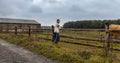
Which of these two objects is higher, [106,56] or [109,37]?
[109,37]

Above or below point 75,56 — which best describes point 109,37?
above

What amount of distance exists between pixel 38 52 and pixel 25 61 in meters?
2.59

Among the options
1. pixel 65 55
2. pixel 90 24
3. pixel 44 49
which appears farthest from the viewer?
pixel 90 24

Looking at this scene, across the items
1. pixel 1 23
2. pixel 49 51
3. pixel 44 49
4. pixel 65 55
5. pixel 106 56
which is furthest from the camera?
pixel 1 23

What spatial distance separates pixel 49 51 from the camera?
11.7m

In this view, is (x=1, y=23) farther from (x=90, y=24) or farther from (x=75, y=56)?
(x=75, y=56)

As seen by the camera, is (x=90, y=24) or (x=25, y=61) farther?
(x=90, y=24)

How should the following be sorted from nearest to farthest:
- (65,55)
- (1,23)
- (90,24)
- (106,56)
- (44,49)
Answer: (106,56), (65,55), (44,49), (1,23), (90,24)

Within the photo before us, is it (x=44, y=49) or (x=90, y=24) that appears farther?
(x=90, y=24)

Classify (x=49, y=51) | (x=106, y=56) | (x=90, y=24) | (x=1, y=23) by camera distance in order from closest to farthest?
(x=106, y=56), (x=49, y=51), (x=1, y=23), (x=90, y=24)

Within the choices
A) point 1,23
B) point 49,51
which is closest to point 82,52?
point 49,51

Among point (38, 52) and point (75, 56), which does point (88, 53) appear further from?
point (38, 52)

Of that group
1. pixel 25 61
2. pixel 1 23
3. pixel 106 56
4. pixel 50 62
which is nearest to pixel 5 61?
pixel 25 61

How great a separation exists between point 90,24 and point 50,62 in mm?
68931
